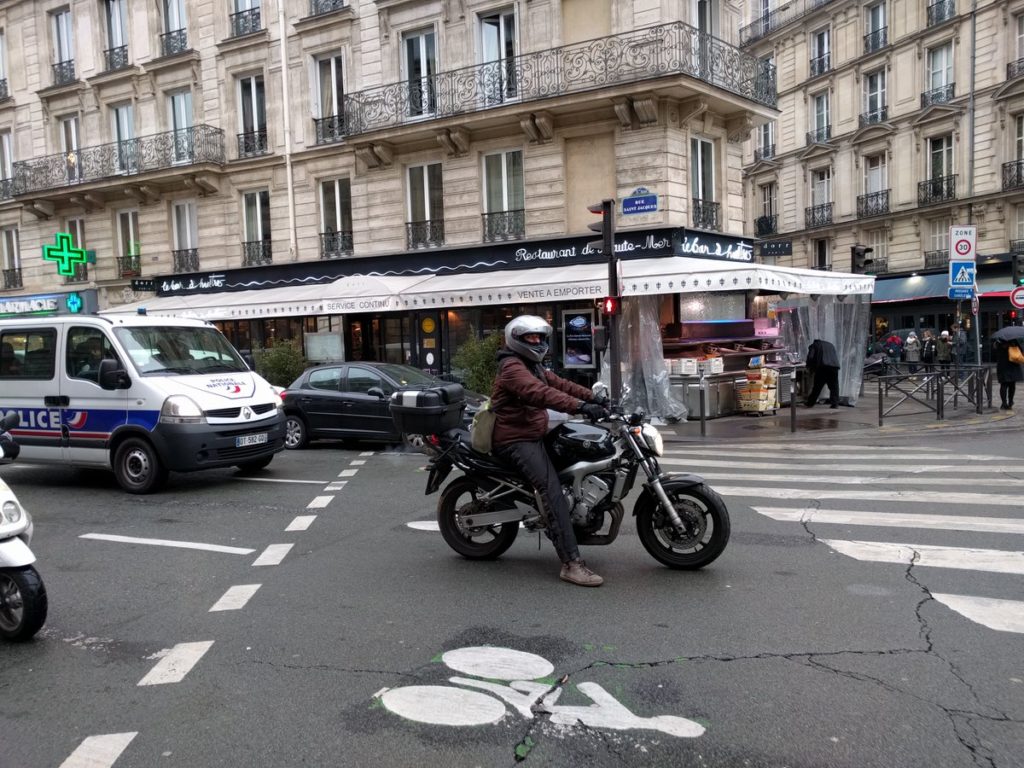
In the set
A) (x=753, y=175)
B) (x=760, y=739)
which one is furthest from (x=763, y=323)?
(x=753, y=175)

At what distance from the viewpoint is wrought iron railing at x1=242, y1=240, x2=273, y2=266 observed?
2219 cm

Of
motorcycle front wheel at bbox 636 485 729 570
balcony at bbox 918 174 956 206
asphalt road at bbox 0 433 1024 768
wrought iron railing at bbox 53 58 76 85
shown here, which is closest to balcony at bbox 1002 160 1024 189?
balcony at bbox 918 174 956 206

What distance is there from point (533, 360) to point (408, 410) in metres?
1.01

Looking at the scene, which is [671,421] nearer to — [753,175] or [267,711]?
[267,711]

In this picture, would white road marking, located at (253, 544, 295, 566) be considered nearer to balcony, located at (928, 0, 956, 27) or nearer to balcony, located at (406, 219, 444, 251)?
balcony, located at (406, 219, 444, 251)

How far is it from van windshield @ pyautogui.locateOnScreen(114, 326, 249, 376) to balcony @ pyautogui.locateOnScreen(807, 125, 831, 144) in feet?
103

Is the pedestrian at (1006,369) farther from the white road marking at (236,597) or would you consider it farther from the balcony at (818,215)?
the balcony at (818,215)

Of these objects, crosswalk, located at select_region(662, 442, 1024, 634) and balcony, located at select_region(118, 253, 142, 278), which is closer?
crosswalk, located at select_region(662, 442, 1024, 634)

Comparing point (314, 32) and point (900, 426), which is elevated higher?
point (314, 32)

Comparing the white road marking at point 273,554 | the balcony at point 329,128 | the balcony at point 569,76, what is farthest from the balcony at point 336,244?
the white road marking at point 273,554

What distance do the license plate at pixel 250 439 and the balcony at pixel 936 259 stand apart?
2884 centimetres

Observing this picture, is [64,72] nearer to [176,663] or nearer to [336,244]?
[336,244]

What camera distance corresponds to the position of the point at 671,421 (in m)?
14.8

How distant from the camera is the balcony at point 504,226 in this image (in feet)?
60.7
